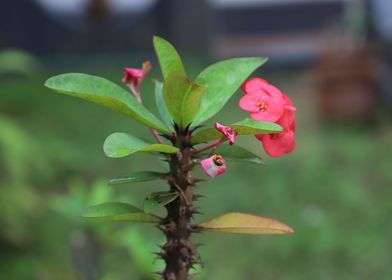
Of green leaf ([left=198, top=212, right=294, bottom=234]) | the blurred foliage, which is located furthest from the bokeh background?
green leaf ([left=198, top=212, right=294, bottom=234])

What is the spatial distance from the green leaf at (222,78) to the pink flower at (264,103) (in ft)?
0.26

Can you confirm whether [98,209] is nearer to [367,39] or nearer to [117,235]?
[117,235]

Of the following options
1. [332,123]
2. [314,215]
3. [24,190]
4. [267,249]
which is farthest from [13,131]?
[332,123]

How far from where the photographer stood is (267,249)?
327 cm

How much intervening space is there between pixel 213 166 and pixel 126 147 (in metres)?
0.11

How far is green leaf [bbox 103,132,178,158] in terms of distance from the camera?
78 centimetres

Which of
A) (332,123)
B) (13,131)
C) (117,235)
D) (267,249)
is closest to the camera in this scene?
(117,235)

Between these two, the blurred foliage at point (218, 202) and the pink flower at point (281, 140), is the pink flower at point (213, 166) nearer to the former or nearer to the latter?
the pink flower at point (281, 140)

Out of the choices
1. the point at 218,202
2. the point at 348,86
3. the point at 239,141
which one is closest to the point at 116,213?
the point at 218,202

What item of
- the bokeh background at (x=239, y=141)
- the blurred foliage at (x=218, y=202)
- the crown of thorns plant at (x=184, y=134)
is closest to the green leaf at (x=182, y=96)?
the crown of thorns plant at (x=184, y=134)

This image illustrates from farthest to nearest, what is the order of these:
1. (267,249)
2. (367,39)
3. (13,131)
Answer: (367,39) < (267,249) < (13,131)

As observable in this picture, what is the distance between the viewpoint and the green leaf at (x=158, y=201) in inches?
31.8

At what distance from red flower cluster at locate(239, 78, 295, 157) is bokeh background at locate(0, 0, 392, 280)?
26cm

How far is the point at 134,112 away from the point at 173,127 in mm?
75
